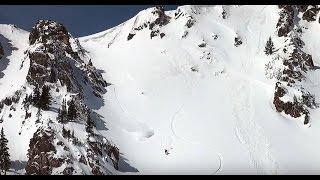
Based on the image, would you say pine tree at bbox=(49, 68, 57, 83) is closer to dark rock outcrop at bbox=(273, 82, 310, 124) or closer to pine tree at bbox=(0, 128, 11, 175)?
pine tree at bbox=(0, 128, 11, 175)

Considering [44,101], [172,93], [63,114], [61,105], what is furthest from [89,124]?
[172,93]

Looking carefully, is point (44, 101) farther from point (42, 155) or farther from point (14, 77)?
point (14, 77)

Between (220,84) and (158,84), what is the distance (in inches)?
488

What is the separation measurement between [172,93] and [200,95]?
5455mm

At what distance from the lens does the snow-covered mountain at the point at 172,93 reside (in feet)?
300

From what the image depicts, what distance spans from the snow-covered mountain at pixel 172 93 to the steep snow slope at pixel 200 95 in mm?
281

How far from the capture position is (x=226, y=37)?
129625mm

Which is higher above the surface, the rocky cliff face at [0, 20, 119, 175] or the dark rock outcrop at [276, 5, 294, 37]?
the dark rock outcrop at [276, 5, 294, 37]

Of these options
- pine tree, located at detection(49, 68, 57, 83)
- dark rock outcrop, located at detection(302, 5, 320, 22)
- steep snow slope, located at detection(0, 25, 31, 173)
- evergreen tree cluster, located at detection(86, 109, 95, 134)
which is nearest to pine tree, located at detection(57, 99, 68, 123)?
evergreen tree cluster, located at detection(86, 109, 95, 134)

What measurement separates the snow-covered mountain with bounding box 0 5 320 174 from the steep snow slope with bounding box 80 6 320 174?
0.28 meters

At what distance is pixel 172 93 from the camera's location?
368ft

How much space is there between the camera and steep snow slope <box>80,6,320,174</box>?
9562cm

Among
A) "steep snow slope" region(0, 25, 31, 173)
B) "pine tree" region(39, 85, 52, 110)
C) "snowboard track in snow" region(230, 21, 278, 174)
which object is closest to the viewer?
"steep snow slope" region(0, 25, 31, 173)

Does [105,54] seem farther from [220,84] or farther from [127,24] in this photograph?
[220,84]
